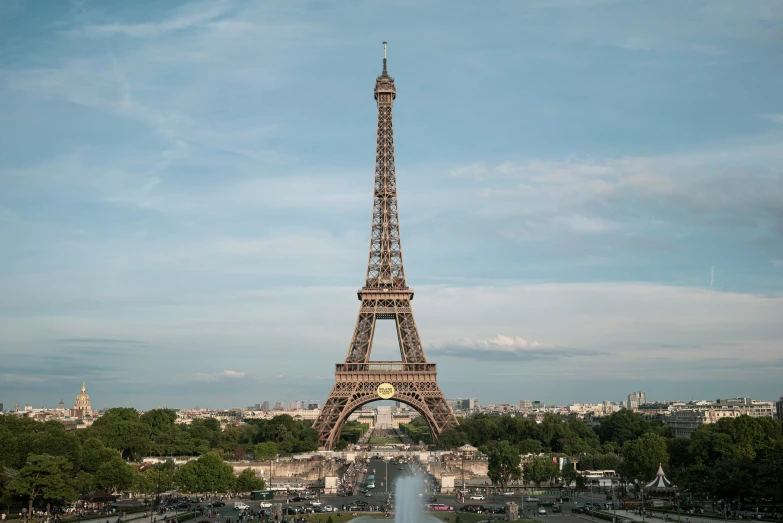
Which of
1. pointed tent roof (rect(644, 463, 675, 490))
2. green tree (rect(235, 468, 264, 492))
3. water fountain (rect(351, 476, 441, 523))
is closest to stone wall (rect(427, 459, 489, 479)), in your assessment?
water fountain (rect(351, 476, 441, 523))

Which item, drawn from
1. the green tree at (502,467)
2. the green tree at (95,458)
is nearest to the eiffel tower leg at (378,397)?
the green tree at (502,467)

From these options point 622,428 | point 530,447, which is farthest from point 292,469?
point 622,428

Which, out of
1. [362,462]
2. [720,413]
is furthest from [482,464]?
[720,413]

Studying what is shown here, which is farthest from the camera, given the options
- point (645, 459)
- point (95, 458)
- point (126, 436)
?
point (126, 436)

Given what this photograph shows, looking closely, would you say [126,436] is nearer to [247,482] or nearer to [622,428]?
[247,482]

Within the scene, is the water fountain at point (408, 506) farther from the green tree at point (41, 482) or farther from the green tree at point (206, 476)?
the green tree at point (41, 482)
